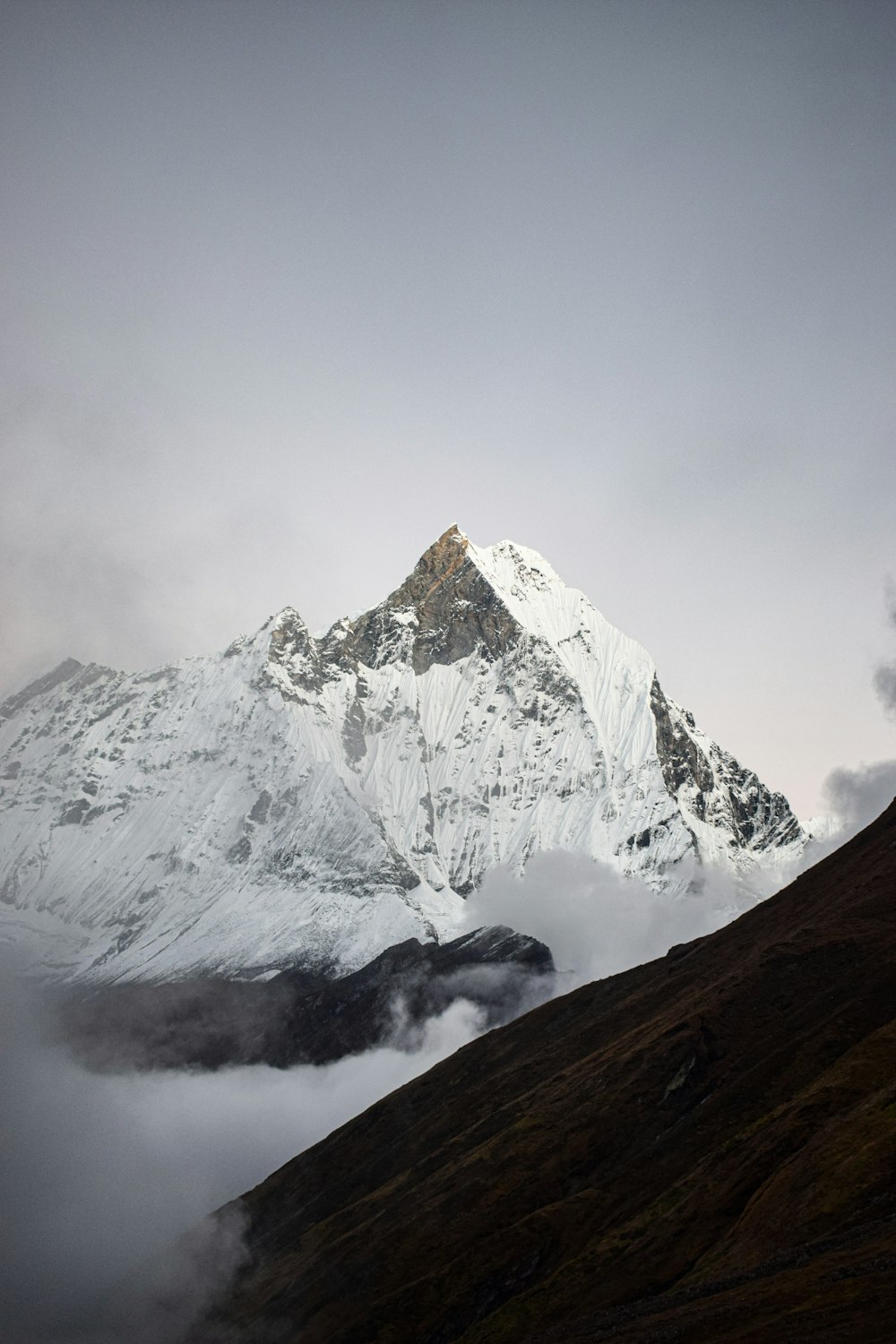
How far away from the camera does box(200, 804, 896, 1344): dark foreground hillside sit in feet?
340

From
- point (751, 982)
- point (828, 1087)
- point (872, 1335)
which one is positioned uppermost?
point (751, 982)

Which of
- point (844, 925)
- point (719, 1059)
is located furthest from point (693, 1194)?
point (844, 925)

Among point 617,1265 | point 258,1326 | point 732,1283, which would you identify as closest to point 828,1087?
point 617,1265

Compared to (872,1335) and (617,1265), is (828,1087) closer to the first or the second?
(617,1265)

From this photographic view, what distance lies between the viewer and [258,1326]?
7402 inches

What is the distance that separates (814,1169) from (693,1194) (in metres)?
24.2

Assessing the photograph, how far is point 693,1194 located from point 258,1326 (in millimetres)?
89867

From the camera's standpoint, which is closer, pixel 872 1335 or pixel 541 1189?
pixel 872 1335

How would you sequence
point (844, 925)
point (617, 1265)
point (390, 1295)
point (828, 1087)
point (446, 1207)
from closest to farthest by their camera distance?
point (617, 1265), point (828, 1087), point (390, 1295), point (446, 1207), point (844, 925)

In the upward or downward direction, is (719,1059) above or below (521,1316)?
above

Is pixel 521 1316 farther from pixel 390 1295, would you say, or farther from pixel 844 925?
pixel 844 925

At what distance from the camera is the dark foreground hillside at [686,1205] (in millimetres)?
103688

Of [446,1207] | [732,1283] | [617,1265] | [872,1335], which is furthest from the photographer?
[446,1207]

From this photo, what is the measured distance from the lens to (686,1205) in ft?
460
